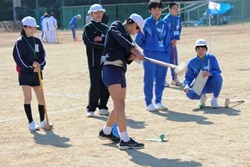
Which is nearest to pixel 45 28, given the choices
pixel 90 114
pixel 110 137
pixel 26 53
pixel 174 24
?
pixel 174 24

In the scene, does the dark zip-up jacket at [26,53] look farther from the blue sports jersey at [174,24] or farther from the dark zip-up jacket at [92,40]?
the blue sports jersey at [174,24]

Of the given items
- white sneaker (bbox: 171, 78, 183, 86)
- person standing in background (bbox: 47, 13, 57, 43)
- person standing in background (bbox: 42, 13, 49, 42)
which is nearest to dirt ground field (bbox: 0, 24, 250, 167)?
white sneaker (bbox: 171, 78, 183, 86)

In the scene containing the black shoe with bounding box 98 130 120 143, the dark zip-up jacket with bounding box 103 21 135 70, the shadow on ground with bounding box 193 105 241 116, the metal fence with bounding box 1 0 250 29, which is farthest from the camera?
the metal fence with bounding box 1 0 250 29

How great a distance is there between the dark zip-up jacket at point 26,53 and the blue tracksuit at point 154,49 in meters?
2.62

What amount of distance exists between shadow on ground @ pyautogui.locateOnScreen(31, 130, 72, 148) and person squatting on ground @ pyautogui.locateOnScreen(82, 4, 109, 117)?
161 cm

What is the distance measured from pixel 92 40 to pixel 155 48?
145 centimetres

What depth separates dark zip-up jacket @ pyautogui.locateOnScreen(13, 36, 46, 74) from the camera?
9.98m

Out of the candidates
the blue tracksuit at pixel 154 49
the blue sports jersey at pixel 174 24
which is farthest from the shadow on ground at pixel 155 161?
the blue sports jersey at pixel 174 24

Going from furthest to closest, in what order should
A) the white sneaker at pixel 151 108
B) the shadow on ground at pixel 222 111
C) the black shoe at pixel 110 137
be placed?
the white sneaker at pixel 151 108
the shadow on ground at pixel 222 111
the black shoe at pixel 110 137

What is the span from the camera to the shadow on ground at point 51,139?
905 cm

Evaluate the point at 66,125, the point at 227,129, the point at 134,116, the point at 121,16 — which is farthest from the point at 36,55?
the point at 121,16

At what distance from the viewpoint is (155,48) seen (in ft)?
39.0

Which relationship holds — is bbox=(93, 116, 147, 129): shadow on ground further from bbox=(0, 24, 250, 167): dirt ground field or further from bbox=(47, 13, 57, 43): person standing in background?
bbox=(47, 13, 57, 43): person standing in background

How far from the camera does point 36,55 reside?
1011cm
